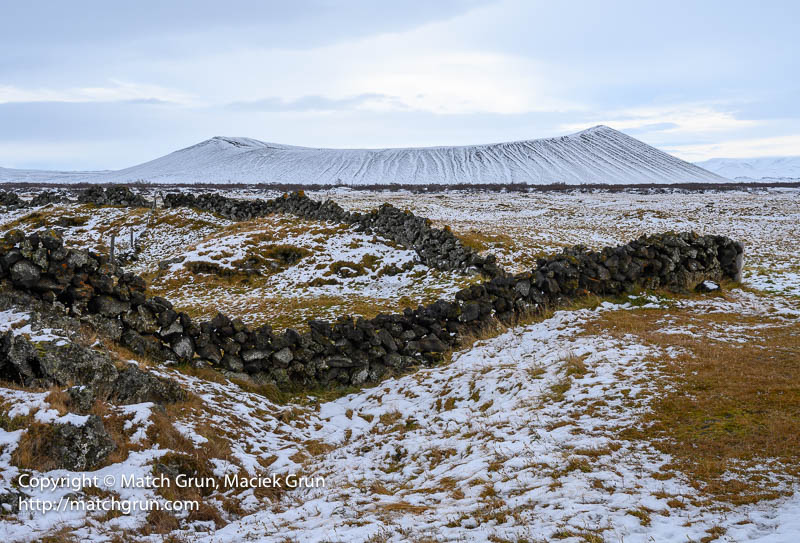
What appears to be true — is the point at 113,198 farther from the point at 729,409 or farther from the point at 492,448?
the point at 729,409

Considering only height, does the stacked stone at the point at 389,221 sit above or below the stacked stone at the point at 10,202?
below

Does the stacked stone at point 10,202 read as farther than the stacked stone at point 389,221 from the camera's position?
Yes

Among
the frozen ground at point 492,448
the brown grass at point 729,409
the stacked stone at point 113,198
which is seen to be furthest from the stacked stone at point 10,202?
the brown grass at point 729,409

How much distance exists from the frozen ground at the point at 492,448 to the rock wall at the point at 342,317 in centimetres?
79

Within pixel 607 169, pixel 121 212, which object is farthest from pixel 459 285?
pixel 607 169

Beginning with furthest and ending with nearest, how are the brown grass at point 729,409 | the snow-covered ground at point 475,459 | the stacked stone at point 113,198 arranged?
the stacked stone at point 113,198
the brown grass at point 729,409
the snow-covered ground at point 475,459

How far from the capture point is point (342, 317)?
11.8m

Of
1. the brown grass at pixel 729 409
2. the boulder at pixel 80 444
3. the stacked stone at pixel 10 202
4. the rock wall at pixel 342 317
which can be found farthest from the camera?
the stacked stone at pixel 10 202

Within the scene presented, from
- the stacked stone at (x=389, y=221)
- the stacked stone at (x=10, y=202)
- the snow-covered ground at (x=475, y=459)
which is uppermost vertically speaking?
the stacked stone at (x=10, y=202)

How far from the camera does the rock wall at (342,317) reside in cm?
937

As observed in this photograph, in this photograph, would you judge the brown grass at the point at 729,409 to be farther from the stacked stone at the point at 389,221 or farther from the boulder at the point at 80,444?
the stacked stone at the point at 389,221

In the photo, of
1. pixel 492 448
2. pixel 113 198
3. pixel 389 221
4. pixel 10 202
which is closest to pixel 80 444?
pixel 492 448

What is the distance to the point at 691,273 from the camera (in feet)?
46.3

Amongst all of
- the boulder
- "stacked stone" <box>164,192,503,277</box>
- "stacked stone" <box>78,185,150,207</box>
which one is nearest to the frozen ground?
the boulder
